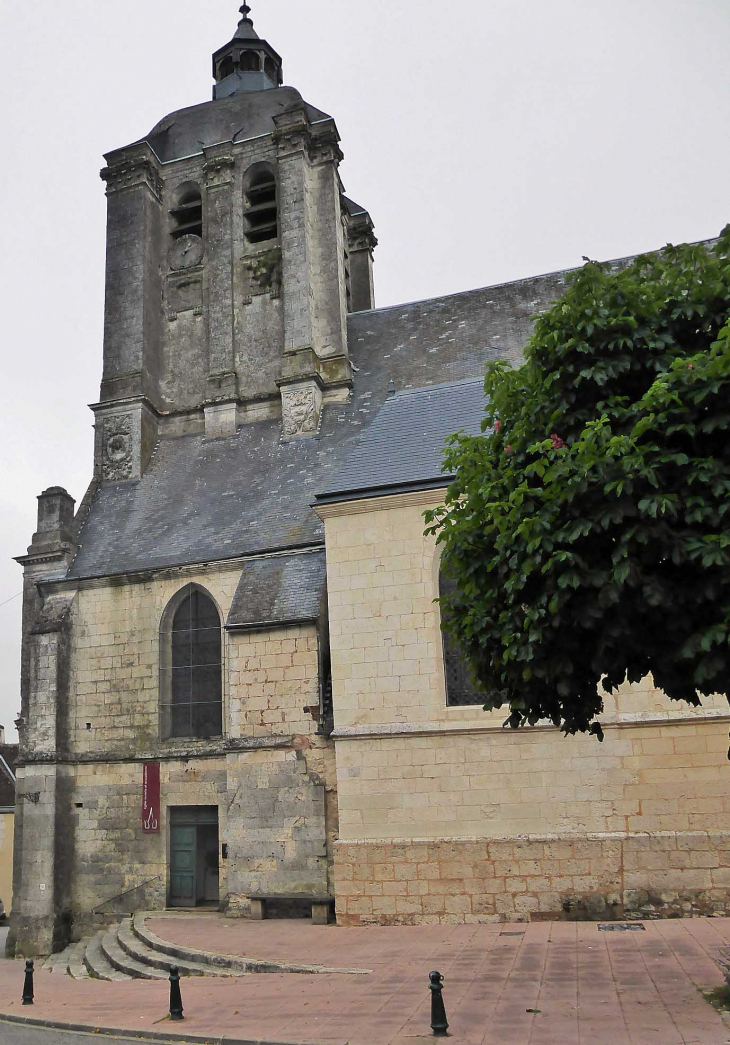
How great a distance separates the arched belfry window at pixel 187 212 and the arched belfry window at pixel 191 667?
10818mm

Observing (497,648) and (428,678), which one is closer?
(497,648)

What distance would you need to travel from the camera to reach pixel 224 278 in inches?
854

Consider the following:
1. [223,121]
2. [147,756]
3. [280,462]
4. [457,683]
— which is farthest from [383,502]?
[223,121]

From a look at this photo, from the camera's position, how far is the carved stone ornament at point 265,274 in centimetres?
2142

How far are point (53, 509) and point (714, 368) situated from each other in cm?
1544

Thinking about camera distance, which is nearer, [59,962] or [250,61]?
[59,962]

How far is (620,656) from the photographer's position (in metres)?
6.69

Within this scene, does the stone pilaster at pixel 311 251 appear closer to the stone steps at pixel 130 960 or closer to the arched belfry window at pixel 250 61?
the arched belfry window at pixel 250 61

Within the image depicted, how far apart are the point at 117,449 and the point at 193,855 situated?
9.35 meters

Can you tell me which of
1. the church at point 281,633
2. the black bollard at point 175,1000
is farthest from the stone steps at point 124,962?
the black bollard at point 175,1000

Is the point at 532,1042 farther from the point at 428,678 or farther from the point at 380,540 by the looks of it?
the point at 380,540

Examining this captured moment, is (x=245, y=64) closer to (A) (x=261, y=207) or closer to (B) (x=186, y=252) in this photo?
(A) (x=261, y=207)

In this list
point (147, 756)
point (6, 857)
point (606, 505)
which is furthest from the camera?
point (6, 857)

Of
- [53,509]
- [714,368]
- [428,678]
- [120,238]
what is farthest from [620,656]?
[120,238]
